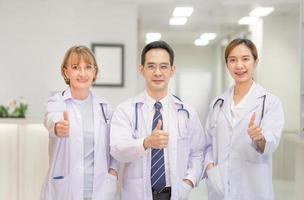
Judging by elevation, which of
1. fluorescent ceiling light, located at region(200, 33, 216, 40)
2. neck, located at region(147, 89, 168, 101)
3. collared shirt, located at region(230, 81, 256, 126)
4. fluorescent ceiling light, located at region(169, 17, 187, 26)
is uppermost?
fluorescent ceiling light, located at region(169, 17, 187, 26)

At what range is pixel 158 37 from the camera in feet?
18.6

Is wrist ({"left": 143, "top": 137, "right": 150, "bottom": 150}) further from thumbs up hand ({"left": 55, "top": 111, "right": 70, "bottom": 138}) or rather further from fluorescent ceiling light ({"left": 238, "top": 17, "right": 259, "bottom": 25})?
fluorescent ceiling light ({"left": 238, "top": 17, "right": 259, "bottom": 25})

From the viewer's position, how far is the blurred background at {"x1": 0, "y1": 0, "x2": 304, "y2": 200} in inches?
199

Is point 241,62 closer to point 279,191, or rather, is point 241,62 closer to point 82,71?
point 82,71

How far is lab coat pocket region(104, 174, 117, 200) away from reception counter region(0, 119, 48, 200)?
1478 millimetres

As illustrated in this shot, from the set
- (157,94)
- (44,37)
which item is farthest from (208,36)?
(157,94)

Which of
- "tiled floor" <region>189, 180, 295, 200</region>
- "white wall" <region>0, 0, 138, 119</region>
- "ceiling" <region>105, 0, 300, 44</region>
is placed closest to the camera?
"tiled floor" <region>189, 180, 295, 200</region>

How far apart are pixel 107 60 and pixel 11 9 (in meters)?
1.32

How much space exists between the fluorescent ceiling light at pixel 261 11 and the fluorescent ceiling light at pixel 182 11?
34.3 inches

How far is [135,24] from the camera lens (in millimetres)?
5273

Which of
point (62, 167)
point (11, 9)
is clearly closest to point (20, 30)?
point (11, 9)

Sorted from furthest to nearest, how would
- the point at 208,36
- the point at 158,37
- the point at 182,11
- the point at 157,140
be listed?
1. the point at 208,36
2. the point at 158,37
3. the point at 182,11
4. the point at 157,140

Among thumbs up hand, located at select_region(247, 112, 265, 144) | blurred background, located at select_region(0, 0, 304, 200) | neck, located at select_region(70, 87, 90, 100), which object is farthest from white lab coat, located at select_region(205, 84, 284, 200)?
blurred background, located at select_region(0, 0, 304, 200)

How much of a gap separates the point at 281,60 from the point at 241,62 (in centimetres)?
421
